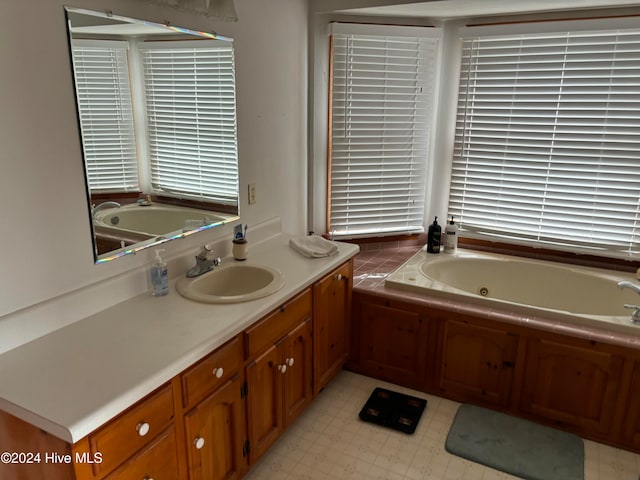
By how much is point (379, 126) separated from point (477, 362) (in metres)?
1.69

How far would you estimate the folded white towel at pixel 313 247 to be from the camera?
2.52m

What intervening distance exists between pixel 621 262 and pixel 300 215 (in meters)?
2.09

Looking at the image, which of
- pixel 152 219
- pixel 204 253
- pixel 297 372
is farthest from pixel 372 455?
pixel 152 219

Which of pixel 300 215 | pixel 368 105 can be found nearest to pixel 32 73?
pixel 300 215

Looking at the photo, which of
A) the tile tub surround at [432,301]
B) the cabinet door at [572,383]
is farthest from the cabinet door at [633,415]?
the tile tub surround at [432,301]

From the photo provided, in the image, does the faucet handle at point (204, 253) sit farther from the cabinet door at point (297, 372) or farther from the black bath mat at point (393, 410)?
the black bath mat at point (393, 410)

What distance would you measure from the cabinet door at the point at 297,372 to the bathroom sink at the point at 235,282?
265 mm

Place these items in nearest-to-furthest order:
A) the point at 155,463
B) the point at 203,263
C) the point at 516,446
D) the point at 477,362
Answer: the point at 155,463 → the point at 203,263 → the point at 516,446 → the point at 477,362

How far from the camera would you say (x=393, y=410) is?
2.59 metres

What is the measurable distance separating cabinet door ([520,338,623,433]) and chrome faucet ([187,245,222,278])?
1637 millimetres

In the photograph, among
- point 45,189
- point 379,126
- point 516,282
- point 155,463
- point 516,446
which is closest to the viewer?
point 155,463

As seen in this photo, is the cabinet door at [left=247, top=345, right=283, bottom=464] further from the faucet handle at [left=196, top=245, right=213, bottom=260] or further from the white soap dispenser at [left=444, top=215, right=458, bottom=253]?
the white soap dispenser at [left=444, top=215, right=458, bottom=253]

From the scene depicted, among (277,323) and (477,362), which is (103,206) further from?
(477,362)

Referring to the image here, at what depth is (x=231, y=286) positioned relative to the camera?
7.65ft
